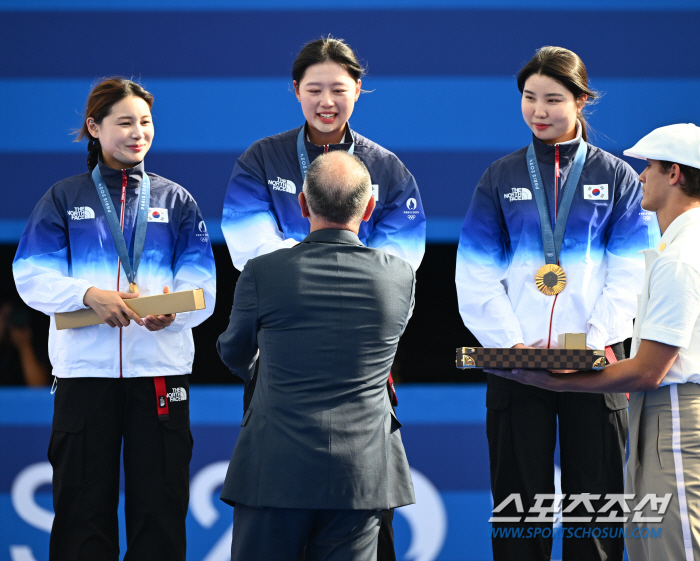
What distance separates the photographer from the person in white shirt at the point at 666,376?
232cm

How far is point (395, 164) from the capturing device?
336 centimetres

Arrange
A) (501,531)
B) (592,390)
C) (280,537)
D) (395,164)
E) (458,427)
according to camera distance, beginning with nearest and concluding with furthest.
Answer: (280,537)
(592,390)
(501,531)
(395,164)
(458,427)

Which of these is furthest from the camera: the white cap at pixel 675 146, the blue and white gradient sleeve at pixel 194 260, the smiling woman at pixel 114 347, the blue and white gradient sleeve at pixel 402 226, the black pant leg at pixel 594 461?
the blue and white gradient sleeve at pixel 194 260

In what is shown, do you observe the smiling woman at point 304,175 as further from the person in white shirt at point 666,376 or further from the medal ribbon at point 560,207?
the person in white shirt at point 666,376

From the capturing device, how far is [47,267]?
324 centimetres

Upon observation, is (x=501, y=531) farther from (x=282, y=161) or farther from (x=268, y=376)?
(x=282, y=161)

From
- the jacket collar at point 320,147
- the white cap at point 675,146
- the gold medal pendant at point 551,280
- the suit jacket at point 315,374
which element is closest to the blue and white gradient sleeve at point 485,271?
the gold medal pendant at point 551,280

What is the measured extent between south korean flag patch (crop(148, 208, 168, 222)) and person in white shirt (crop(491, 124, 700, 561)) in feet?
5.18

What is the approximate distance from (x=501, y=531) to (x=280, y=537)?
1.20 metres

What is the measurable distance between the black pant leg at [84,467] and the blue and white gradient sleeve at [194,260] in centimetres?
48

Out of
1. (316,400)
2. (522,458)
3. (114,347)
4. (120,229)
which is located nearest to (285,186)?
(120,229)

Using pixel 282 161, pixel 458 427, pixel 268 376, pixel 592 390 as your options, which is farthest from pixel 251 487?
pixel 458 427

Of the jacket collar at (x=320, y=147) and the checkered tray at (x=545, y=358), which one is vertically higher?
the jacket collar at (x=320, y=147)

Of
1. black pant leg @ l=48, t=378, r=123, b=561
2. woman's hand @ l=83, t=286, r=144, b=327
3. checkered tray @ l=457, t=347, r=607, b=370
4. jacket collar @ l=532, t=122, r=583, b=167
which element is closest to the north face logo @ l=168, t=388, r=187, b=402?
black pant leg @ l=48, t=378, r=123, b=561
